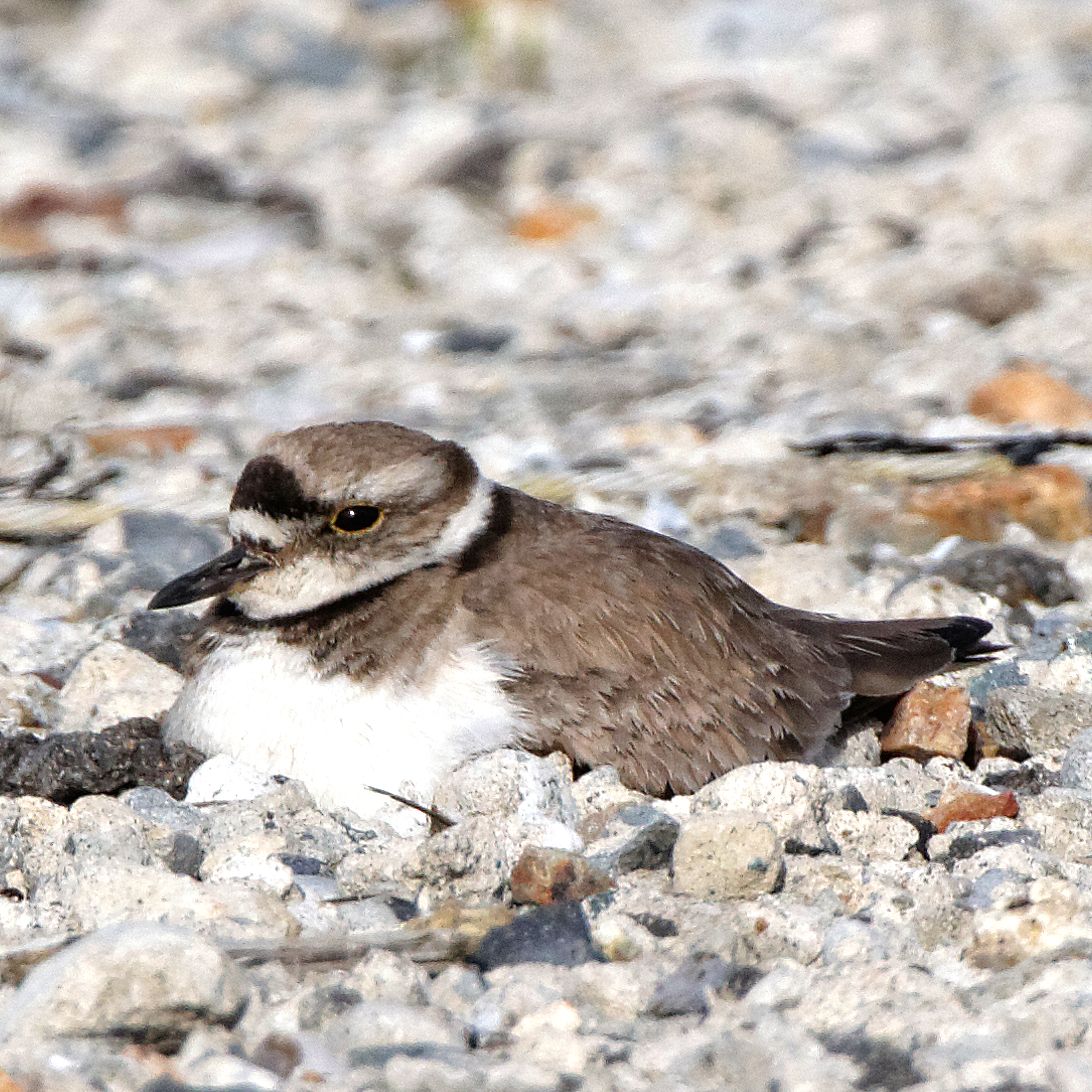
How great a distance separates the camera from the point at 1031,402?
700 cm

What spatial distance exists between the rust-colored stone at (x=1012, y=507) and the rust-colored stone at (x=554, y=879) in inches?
115

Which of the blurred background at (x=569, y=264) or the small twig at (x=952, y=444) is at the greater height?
the small twig at (x=952, y=444)

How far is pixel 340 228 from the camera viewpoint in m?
9.84

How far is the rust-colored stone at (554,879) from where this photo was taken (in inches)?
142

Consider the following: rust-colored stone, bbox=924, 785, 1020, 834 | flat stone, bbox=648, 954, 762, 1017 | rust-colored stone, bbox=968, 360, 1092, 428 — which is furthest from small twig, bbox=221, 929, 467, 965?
rust-colored stone, bbox=968, 360, 1092, 428

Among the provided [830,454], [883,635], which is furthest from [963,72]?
[883,635]

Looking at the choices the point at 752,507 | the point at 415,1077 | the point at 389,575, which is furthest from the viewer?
the point at 752,507

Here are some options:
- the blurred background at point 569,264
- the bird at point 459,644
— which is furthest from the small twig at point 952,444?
the bird at point 459,644

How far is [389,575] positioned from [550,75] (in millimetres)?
8648

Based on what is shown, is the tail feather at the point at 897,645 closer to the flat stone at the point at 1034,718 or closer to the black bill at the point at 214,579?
the flat stone at the point at 1034,718

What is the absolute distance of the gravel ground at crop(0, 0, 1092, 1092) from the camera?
311 cm

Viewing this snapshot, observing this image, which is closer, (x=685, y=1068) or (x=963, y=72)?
(x=685, y=1068)

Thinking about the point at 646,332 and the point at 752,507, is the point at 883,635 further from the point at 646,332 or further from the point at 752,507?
the point at 646,332

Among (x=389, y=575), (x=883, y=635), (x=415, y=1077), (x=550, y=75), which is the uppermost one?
(x=415, y=1077)
